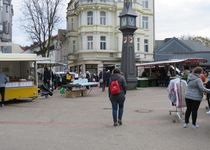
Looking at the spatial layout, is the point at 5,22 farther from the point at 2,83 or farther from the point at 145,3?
the point at 2,83

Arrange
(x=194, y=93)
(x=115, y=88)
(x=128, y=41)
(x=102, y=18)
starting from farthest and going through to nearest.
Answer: (x=102, y=18), (x=128, y=41), (x=115, y=88), (x=194, y=93)

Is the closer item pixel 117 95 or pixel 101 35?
pixel 117 95

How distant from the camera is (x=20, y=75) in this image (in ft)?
A: 74.0

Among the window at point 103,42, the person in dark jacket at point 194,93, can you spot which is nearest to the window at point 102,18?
the window at point 103,42

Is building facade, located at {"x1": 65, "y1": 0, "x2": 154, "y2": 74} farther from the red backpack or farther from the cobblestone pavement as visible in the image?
the red backpack

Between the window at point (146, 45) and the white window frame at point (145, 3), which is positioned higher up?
the white window frame at point (145, 3)

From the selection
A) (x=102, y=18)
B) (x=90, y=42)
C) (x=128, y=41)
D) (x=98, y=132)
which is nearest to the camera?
(x=98, y=132)

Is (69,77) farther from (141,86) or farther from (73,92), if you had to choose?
(141,86)

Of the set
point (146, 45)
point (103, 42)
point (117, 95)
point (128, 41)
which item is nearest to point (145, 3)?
point (146, 45)

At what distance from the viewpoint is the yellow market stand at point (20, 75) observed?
19.7m

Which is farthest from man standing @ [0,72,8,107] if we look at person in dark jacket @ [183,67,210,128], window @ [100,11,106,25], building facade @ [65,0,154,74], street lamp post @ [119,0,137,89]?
window @ [100,11,106,25]

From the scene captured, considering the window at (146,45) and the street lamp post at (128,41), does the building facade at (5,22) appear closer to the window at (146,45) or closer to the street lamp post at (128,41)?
the street lamp post at (128,41)

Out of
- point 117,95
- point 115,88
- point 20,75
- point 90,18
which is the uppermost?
point 90,18

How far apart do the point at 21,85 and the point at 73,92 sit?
456 cm
